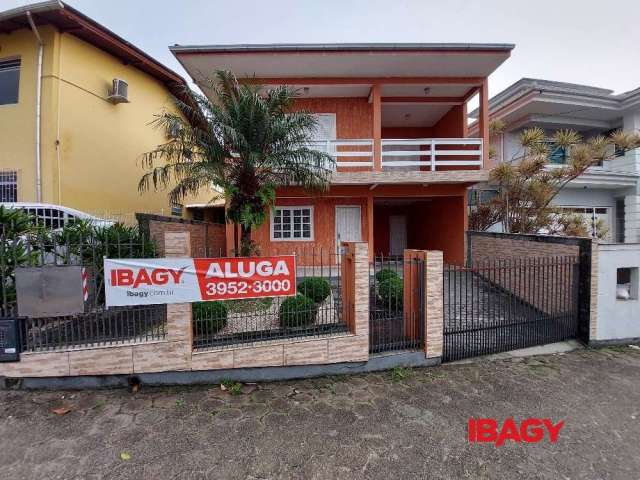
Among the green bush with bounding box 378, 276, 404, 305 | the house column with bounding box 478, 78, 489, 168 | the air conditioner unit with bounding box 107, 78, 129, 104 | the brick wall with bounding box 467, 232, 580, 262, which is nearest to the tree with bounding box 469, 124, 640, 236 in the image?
the house column with bounding box 478, 78, 489, 168

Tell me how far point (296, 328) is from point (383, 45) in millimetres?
8536

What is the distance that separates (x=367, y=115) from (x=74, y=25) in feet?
30.0

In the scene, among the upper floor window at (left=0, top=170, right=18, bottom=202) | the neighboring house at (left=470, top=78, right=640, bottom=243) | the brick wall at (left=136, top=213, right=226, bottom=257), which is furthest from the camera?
the neighboring house at (left=470, top=78, right=640, bottom=243)

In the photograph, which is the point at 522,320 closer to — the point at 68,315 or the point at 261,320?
the point at 261,320

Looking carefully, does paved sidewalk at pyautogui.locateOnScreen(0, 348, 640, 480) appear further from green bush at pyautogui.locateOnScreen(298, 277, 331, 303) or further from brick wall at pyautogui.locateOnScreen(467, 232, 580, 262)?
brick wall at pyautogui.locateOnScreen(467, 232, 580, 262)

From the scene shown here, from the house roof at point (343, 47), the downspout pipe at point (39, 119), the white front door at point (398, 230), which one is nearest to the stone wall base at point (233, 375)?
the downspout pipe at point (39, 119)

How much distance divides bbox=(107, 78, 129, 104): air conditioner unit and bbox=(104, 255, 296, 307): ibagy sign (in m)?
8.48

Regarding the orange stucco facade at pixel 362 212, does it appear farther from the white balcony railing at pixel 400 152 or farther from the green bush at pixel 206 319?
the green bush at pixel 206 319

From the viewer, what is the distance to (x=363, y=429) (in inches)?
134

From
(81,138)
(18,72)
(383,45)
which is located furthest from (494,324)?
(18,72)

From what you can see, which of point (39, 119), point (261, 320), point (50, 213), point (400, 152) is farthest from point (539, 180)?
point (39, 119)

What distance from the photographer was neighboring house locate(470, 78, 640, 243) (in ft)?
40.0

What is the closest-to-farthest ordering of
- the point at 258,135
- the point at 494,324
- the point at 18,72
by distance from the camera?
the point at 494,324, the point at 258,135, the point at 18,72

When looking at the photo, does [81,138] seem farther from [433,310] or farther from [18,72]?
[433,310]
